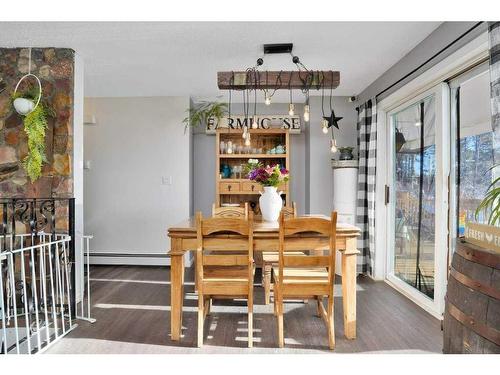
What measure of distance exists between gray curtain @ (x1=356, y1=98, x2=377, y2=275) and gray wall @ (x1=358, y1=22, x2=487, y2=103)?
308 mm

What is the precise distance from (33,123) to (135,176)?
1841 mm

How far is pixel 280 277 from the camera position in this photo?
237cm

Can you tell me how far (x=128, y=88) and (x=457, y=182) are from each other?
3.86 meters

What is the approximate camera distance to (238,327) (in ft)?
8.90

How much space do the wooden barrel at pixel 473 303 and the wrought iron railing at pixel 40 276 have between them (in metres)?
2.39

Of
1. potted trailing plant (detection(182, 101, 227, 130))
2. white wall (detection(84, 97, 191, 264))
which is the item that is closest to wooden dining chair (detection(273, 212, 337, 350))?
white wall (detection(84, 97, 191, 264))

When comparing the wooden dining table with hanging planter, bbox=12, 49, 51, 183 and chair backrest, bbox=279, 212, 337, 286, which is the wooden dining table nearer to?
chair backrest, bbox=279, 212, 337, 286

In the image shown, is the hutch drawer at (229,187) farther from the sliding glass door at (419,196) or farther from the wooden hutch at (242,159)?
the sliding glass door at (419,196)

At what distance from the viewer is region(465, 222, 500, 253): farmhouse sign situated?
1.19 metres

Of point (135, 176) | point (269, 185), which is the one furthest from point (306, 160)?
point (135, 176)

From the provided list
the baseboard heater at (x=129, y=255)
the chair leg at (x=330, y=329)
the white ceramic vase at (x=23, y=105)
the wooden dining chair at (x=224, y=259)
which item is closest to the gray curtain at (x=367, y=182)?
the chair leg at (x=330, y=329)

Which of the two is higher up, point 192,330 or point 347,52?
point 347,52
